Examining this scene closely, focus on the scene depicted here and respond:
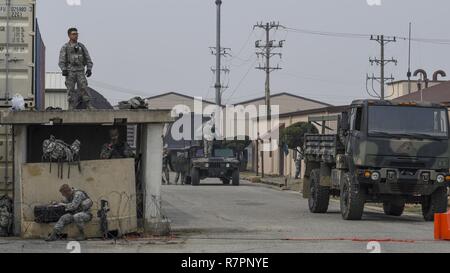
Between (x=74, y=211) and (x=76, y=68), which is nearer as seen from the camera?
(x=74, y=211)

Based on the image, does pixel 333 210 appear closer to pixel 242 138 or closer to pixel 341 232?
pixel 341 232

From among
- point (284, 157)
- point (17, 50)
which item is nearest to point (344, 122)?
point (17, 50)

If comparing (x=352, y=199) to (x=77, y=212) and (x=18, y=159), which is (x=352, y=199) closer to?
(x=77, y=212)

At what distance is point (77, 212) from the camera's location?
45.9ft

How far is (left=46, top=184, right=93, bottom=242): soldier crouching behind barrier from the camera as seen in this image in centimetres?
1384

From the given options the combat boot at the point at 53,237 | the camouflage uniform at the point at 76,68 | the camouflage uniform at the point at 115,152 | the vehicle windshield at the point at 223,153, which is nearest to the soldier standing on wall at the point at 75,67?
the camouflage uniform at the point at 76,68

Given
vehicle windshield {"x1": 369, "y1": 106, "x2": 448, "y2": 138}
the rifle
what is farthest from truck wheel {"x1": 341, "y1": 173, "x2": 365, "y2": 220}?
the rifle

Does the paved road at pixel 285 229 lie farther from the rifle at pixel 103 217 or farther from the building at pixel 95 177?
the rifle at pixel 103 217

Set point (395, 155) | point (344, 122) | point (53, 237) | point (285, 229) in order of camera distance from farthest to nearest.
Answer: point (344, 122) → point (395, 155) → point (285, 229) → point (53, 237)

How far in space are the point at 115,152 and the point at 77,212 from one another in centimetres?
186

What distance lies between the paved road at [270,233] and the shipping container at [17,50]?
3.34 meters

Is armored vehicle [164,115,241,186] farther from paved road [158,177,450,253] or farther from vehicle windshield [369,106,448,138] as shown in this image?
vehicle windshield [369,106,448,138]

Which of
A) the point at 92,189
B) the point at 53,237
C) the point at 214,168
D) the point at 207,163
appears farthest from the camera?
the point at 214,168
